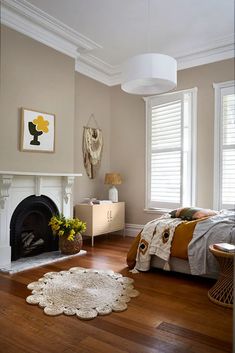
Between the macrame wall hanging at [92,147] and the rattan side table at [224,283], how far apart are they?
3.16 m

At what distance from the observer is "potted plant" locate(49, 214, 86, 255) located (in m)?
4.05

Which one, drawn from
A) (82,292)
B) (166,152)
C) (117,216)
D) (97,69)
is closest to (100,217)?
(117,216)

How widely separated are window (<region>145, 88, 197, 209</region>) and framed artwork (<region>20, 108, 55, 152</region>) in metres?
1.89

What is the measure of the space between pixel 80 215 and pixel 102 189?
986mm

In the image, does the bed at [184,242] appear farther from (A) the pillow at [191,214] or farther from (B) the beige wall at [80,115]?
(B) the beige wall at [80,115]

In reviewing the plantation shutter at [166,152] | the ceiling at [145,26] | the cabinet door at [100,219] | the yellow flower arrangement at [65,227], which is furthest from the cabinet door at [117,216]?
the ceiling at [145,26]

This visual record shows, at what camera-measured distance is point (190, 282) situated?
3135 millimetres

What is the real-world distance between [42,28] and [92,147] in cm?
214

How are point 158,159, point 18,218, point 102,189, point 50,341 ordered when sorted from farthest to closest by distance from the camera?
point 102,189 → point 158,159 → point 18,218 → point 50,341

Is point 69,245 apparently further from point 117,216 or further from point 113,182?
point 113,182

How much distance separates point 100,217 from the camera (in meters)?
4.88

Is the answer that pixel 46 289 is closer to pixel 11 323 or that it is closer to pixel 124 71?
pixel 11 323

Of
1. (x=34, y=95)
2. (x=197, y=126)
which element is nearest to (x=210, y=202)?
(x=197, y=126)

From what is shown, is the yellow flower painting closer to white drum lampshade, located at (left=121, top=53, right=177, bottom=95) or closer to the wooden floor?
white drum lampshade, located at (left=121, top=53, right=177, bottom=95)
